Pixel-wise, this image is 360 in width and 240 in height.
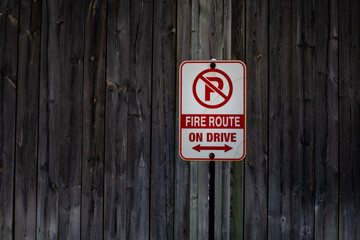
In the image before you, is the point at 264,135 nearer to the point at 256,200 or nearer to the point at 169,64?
the point at 256,200

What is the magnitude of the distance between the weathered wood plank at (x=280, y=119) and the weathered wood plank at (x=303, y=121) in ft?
Answer: 0.16

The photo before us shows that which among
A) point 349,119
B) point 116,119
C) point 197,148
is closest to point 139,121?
point 116,119

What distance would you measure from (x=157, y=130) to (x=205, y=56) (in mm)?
804

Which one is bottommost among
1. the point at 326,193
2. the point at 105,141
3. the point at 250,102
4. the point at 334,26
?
the point at 326,193

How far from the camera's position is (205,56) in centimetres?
286

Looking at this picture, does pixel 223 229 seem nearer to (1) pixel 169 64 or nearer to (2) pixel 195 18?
(1) pixel 169 64

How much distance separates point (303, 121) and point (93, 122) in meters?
1.91

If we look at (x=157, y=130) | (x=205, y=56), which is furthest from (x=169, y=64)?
(x=157, y=130)

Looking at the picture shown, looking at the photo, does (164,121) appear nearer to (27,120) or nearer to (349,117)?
(27,120)

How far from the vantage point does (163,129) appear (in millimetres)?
2854

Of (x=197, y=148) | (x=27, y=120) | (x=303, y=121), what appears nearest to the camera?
(x=197, y=148)

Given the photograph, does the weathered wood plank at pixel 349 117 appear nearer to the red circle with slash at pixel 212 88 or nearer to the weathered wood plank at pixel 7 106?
the red circle with slash at pixel 212 88

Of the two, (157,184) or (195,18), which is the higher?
(195,18)

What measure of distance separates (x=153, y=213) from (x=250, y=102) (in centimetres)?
134
